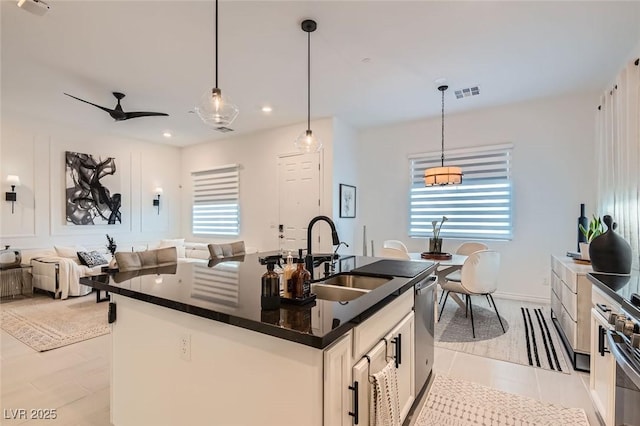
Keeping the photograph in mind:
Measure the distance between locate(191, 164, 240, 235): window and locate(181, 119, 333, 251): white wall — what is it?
0.16m

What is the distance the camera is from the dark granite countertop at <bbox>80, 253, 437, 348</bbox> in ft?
3.56

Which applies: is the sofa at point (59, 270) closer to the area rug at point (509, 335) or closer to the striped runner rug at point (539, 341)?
the area rug at point (509, 335)

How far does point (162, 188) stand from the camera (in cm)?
723

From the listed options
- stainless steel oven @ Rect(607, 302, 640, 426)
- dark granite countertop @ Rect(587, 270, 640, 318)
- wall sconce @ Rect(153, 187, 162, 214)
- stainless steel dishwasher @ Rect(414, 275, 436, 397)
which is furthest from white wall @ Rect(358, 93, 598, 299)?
wall sconce @ Rect(153, 187, 162, 214)

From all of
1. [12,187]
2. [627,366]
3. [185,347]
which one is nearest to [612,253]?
[627,366]

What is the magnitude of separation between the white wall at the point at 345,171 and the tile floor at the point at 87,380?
9.22 ft

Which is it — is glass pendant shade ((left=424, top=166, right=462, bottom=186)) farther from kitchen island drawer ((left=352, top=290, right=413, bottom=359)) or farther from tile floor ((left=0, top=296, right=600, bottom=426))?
kitchen island drawer ((left=352, top=290, right=413, bottom=359))

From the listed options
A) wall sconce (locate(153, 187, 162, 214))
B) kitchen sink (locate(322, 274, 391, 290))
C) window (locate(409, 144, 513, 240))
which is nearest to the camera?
kitchen sink (locate(322, 274, 391, 290))

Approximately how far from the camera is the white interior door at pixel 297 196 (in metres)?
5.46

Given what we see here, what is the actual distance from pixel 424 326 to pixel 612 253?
55.1 inches

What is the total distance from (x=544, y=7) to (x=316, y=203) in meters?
3.77

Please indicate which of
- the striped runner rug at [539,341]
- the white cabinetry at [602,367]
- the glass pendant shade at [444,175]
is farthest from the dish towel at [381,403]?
the glass pendant shade at [444,175]

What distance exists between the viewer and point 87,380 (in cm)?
249

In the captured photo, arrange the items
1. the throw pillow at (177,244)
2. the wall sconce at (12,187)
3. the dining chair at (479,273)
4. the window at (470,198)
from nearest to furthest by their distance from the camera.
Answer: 1. the dining chair at (479,273)
2. the window at (470,198)
3. the wall sconce at (12,187)
4. the throw pillow at (177,244)
